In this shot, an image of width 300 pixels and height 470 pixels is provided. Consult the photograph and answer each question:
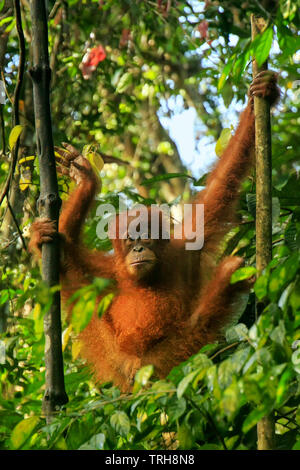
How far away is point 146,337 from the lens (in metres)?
3.84

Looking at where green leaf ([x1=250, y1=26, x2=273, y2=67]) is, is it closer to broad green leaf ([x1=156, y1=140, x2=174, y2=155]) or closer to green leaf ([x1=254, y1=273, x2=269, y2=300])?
green leaf ([x1=254, y1=273, x2=269, y2=300])

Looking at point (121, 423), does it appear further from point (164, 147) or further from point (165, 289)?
point (164, 147)

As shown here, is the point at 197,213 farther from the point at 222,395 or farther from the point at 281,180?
the point at 222,395

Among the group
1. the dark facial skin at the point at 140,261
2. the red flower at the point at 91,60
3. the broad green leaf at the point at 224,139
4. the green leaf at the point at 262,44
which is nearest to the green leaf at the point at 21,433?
the green leaf at the point at 262,44

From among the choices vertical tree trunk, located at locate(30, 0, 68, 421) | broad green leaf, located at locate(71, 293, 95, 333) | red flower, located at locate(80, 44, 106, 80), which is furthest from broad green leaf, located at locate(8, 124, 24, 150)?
red flower, located at locate(80, 44, 106, 80)

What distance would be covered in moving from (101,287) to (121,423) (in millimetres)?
482

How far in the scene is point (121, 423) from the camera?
5.99 feet

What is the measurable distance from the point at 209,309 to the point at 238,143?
0.98 metres

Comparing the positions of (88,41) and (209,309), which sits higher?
(88,41)

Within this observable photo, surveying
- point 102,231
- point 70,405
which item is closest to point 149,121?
point 102,231

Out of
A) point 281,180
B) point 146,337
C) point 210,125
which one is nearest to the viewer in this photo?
point 281,180

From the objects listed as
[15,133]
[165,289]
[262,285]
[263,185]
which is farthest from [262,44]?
[165,289]

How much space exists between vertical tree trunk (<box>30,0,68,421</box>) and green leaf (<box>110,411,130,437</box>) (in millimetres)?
424

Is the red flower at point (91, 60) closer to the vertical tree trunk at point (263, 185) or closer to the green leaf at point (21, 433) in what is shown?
the vertical tree trunk at point (263, 185)
